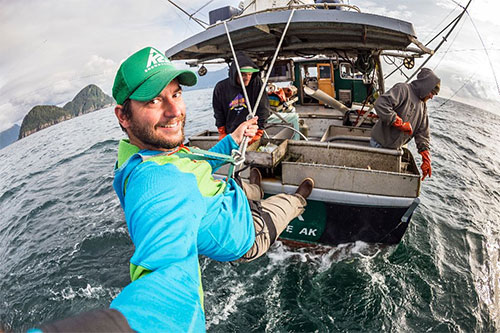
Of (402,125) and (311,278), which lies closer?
(402,125)

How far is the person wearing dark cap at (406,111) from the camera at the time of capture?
4.52 meters

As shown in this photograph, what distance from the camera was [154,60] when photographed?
5.61 feet

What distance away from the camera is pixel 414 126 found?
4906mm

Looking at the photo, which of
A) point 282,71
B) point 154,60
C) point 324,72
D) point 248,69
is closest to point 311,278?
point 248,69

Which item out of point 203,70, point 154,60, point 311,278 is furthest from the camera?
point 203,70

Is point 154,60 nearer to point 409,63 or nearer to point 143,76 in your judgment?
point 143,76

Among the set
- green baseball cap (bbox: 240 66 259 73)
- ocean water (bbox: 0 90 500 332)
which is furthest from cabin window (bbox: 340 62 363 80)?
green baseball cap (bbox: 240 66 259 73)

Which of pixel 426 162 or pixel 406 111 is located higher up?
pixel 406 111

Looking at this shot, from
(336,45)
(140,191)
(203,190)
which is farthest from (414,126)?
(140,191)

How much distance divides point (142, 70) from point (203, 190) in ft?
2.85

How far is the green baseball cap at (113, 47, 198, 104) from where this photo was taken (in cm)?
157

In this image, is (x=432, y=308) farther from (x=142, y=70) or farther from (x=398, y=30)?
(x=142, y=70)

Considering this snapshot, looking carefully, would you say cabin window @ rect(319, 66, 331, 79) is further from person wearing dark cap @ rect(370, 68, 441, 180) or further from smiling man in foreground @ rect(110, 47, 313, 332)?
smiling man in foreground @ rect(110, 47, 313, 332)

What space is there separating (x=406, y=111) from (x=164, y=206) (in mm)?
4964
